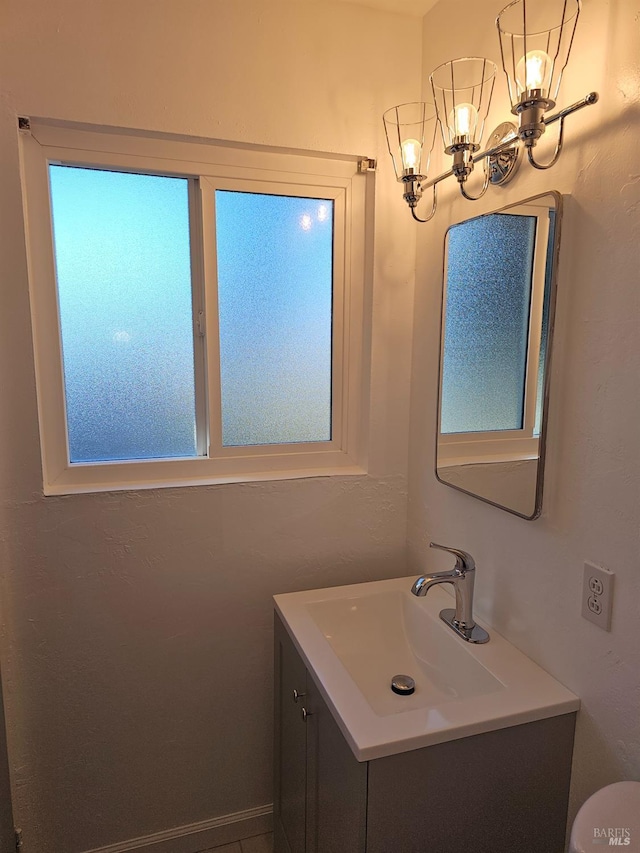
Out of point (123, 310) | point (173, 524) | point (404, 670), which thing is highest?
point (123, 310)

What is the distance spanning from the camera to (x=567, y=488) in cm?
119

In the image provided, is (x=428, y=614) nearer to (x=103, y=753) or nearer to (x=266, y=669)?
(x=266, y=669)

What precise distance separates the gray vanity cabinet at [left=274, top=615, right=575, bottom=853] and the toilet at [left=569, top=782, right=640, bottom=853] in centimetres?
25

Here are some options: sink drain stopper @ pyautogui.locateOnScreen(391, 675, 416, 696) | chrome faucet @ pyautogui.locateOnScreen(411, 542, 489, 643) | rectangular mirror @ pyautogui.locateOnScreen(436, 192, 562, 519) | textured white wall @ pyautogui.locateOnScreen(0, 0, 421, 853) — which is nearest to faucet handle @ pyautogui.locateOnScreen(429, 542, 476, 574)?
chrome faucet @ pyautogui.locateOnScreen(411, 542, 489, 643)

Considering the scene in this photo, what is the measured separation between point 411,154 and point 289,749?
1.71 metres

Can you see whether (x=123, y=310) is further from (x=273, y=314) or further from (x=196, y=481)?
(x=196, y=481)

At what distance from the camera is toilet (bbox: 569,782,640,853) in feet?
2.67

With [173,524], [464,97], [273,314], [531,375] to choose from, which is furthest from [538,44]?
[173,524]

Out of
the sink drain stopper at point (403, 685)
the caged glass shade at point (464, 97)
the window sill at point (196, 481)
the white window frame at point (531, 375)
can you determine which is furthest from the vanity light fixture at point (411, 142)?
the sink drain stopper at point (403, 685)

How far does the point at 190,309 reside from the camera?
67.0 inches

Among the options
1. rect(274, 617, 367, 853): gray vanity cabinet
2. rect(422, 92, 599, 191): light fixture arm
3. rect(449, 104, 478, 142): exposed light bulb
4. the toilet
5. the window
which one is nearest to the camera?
the toilet

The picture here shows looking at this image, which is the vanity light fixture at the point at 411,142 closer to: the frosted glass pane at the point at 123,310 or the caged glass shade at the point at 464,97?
the caged glass shade at the point at 464,97

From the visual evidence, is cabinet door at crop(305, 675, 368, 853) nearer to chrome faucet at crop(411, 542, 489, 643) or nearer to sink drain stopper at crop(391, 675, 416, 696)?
sink drain stopper at crop(391, 675, 416, 696)

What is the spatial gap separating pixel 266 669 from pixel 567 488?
3.85 feet
